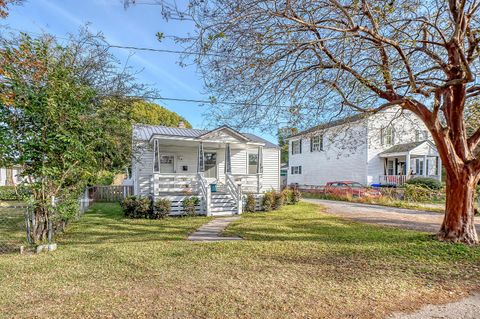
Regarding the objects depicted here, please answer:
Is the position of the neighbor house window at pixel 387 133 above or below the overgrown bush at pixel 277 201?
above

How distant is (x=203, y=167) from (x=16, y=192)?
27.0 feet

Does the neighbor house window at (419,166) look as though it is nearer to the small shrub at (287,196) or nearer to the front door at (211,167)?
the small shrub at (287,196)

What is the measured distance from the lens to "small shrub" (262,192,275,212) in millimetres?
12945

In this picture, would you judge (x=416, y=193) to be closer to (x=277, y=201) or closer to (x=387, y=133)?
(x=387, y=133)

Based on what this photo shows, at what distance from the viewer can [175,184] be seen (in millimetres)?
12500

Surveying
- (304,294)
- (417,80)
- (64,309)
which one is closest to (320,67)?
(417,80)

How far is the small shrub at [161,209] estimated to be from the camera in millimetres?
10531

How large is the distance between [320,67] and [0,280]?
7.12m

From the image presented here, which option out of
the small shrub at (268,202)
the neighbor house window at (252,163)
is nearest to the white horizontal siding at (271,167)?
the neighbor house window at (252,163)

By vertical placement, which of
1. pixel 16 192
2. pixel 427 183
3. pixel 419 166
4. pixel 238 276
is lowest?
pixel 238 276

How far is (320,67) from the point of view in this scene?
21.1 ft

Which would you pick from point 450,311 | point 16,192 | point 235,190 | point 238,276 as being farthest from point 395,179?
point 16,192

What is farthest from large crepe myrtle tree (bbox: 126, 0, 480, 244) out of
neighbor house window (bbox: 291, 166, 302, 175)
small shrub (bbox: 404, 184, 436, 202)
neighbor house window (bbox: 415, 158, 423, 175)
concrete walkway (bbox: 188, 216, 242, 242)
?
neighbor house window (bbox: 291, 166, 302, 175)

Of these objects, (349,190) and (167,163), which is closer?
(167,163)
